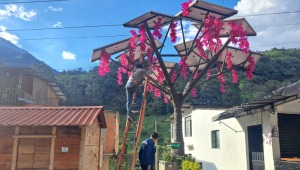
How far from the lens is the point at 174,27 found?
9.87 meters

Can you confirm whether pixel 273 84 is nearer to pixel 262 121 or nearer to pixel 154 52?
pixel 262 121

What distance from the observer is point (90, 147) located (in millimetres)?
12000

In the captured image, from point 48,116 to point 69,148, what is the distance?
1.54 metres

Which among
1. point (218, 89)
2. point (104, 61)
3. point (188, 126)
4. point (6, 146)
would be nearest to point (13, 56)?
point (218, 89)

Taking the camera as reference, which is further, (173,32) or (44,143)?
(44,143)

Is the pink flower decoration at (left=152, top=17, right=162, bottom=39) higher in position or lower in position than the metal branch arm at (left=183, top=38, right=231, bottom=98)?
higher

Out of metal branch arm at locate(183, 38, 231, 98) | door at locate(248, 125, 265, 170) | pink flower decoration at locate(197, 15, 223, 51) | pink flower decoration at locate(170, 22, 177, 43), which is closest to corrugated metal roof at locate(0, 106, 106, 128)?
metal branch arm at locate(183, 38, 231, 98)

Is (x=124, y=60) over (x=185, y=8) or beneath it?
beneath

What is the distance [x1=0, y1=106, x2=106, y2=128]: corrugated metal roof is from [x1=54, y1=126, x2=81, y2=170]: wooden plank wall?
21.1 inches

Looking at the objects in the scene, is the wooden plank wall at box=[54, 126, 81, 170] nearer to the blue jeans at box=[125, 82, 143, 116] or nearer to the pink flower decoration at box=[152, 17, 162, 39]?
the blue jeans at box=[125, 82, 143, 116]

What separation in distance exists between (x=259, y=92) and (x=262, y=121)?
26216mm

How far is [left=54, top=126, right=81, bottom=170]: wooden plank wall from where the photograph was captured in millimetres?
10617

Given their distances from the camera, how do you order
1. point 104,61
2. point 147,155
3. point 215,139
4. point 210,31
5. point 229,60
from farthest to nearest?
point 215,139
point 229,60
point 104,61
point 210,31
point 147,155

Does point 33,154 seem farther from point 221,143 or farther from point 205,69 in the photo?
point 221,143
